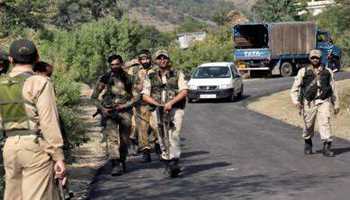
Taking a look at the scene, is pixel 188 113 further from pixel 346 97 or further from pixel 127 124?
pixel 127 124

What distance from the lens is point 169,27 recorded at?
6083 inches

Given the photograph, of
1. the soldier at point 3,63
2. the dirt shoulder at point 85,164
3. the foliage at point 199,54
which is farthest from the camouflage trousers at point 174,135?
the foliage at point 199,54

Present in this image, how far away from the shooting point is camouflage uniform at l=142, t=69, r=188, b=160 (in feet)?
37.7

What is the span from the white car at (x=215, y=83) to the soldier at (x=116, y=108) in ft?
53.8

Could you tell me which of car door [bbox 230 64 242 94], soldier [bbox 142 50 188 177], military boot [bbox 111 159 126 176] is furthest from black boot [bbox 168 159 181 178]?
car door [bbox 230 64 242 94]

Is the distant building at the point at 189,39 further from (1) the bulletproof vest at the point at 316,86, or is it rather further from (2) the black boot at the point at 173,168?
(2) the black boot at the point at 173,168

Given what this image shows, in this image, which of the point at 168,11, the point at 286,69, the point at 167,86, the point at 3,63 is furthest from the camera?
the point at 168,11

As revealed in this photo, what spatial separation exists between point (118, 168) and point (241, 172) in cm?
189

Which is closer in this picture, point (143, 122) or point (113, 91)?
point (113, 91)

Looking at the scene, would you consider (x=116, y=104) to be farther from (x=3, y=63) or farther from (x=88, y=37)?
(x=88, y=37)

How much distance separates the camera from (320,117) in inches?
534

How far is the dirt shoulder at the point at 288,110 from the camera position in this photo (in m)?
19.1

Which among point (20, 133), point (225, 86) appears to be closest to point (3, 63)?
point (20, 133)

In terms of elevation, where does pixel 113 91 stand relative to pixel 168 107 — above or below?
above
